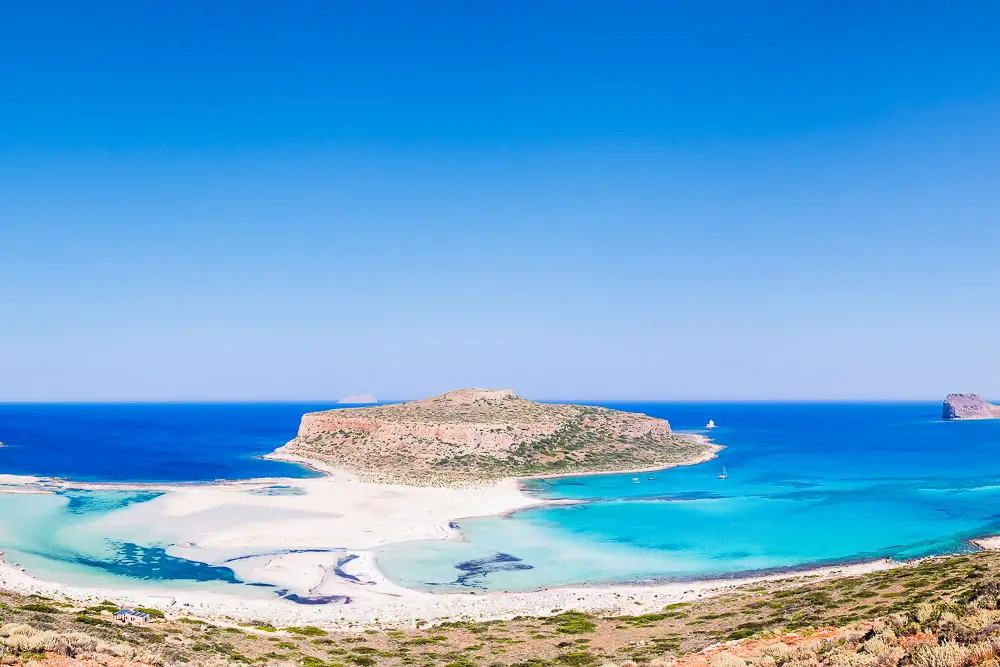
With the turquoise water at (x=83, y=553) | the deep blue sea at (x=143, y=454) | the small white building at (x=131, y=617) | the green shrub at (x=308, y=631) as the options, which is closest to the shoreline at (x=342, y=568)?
the turquoise water at (x=83, y=553)

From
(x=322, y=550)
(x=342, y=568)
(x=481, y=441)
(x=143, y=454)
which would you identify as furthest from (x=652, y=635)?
(x=143, y=454)

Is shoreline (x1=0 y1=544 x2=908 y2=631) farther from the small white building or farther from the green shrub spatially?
the small white building

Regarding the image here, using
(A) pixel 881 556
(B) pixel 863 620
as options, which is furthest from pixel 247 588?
(A) pixel 881 556

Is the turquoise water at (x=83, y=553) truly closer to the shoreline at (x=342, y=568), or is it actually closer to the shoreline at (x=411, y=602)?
the shoreline at (x=342, y=568)

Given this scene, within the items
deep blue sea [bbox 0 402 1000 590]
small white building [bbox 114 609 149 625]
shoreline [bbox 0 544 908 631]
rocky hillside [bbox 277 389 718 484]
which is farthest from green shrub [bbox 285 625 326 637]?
rocky hillside [bbox 277 389 718 484]

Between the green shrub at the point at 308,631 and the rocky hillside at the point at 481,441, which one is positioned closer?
the green shrub at the point at 308,631
